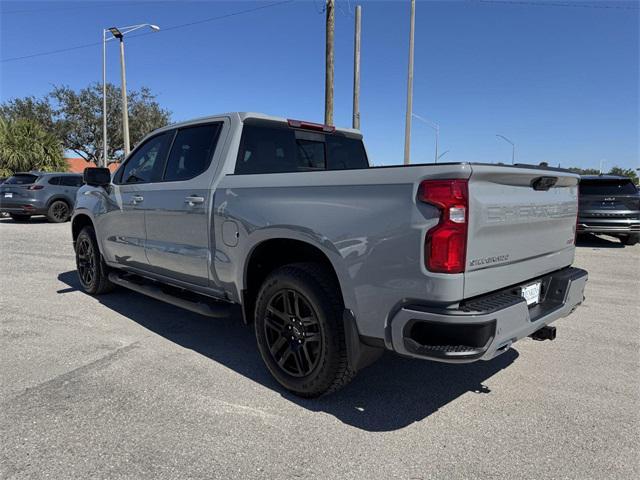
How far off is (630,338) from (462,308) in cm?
310

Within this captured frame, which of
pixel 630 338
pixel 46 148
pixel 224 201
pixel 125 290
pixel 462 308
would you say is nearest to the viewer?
pixel 462 308

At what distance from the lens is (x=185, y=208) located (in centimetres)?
393

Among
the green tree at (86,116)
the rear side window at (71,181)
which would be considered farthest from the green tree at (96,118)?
the rear side window at (71,181)

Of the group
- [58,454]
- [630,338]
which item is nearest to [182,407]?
[58,454]

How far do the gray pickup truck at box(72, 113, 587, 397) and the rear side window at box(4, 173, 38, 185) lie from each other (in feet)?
42.6

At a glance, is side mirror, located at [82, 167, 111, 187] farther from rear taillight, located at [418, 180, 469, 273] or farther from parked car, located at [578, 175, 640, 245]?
parked car, located at [578, 175, 640, 245]

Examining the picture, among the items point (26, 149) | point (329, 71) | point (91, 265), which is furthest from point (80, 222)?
point (26, 149)

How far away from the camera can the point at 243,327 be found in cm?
477

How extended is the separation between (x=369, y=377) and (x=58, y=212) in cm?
1530

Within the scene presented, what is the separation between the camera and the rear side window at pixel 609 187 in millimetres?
10508

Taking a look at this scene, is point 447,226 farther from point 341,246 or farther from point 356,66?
point 356,66

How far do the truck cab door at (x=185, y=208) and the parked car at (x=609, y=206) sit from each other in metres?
9.34

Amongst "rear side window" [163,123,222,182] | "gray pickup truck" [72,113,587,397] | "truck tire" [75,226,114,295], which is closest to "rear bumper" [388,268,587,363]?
"gray pickup truck" [72,113,587,397]

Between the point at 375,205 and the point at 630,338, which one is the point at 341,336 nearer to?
the point at 375,205
